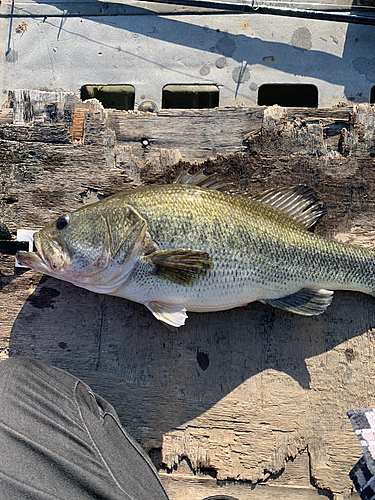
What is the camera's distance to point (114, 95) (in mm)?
3422

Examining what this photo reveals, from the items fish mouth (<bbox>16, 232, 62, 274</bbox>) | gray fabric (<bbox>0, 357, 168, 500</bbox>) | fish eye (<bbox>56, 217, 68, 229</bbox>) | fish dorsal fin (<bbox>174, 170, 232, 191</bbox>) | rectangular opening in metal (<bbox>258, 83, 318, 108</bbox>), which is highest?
rectangular opening in metal (<bbox>258, 83, 318, 108</bbox>)

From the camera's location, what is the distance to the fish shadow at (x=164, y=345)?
7.79 ft

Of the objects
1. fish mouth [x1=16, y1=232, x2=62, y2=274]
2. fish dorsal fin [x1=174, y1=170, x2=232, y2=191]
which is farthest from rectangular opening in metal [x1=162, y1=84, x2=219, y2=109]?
fish mouth [x1=16, y1=232, x2=62, y2=274]

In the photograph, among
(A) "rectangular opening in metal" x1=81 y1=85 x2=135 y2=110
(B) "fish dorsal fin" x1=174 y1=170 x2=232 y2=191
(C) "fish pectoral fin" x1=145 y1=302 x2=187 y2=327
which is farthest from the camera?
(A) "rectangular opening in metal" x1=81 y1=85 x2=135 y2=110

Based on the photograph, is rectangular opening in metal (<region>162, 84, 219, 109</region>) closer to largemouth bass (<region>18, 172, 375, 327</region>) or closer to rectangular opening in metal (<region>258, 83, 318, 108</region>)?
rectangular opening in metal (<region>258, 83, 318, 108</region>)

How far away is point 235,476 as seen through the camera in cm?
228

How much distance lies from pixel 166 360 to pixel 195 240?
86 centimetres

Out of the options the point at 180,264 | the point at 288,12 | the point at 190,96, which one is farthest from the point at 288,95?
the point at 180,264

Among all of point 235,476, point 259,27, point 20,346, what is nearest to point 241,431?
point 235,476

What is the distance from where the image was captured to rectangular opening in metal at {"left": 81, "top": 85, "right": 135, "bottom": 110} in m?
3.35

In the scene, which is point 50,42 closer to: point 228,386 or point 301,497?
point 228,386

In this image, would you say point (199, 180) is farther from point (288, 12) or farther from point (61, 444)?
point (288, 12)

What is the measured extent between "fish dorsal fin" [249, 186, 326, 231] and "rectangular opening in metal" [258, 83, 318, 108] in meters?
1.34

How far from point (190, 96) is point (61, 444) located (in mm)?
2889
